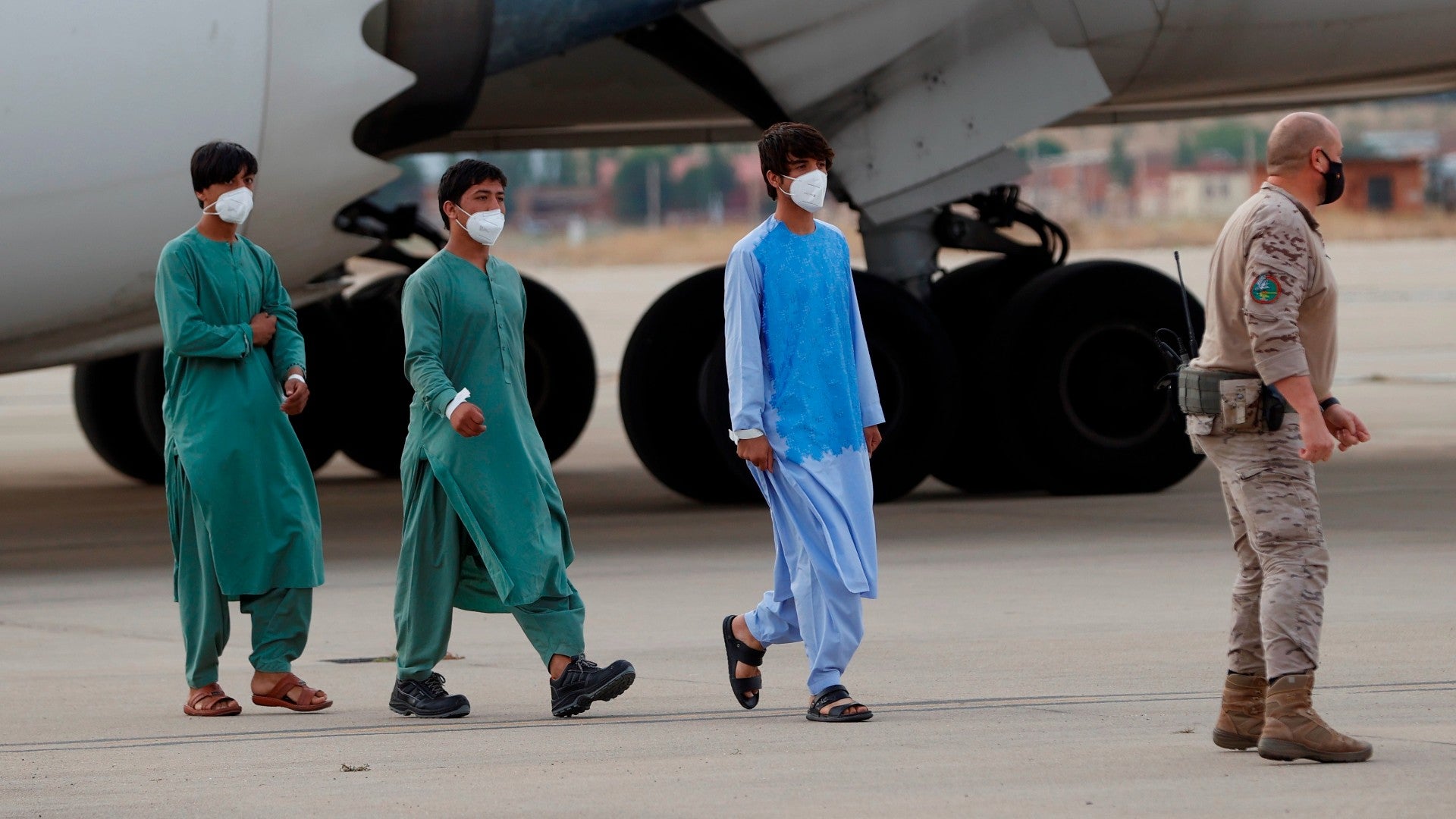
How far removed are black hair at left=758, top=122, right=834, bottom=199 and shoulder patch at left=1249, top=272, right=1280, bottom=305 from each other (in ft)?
4.87

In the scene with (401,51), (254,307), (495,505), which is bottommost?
(495,505)

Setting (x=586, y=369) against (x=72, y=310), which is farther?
(x=586, y=369)

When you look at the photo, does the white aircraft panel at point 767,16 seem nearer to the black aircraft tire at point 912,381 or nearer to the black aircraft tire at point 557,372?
the black aircraft tire at point 912,381

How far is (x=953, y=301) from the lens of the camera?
528 inches

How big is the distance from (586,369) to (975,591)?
296 inches

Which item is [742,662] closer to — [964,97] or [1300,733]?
[1300,733]

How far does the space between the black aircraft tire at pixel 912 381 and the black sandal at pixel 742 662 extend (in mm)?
5887

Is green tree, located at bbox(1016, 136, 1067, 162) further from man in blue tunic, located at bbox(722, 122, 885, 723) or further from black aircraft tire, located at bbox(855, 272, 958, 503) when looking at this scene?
man in blue tunic, located at bbox(722, 122, 885, 723)

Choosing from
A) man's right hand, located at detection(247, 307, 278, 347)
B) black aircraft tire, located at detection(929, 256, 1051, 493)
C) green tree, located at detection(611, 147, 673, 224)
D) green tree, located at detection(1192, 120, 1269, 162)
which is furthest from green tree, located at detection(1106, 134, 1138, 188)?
man's right hand, located at detection(247, 307, 278, 347)

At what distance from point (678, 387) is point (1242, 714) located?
23.5 feet

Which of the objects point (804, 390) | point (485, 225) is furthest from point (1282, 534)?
point (485, 225)

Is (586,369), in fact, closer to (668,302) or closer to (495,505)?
(668,302)

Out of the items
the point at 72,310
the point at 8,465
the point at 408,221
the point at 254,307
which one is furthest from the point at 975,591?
the point at 8,465

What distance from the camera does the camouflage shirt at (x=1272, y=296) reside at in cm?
535
